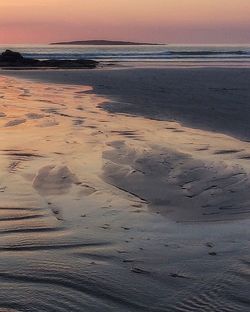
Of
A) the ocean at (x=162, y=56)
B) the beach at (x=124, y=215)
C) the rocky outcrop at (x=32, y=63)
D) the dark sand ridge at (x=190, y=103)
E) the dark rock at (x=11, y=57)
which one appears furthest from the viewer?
the ocean at (x=162, y=56)

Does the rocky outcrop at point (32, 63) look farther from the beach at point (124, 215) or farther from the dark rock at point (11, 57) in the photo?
the beach at point (124, 215)

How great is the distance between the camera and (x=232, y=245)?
454 centimetres

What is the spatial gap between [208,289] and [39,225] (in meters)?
1.87

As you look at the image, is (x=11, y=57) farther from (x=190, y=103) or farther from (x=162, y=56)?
(x=190, y=103)

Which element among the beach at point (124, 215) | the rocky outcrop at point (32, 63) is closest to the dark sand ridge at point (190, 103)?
the beach at point (124, 215)

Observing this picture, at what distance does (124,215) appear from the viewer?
5.36 meters

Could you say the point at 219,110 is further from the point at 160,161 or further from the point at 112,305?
the point at 112,305

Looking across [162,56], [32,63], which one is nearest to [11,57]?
[32,63]

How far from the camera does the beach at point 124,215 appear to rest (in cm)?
363

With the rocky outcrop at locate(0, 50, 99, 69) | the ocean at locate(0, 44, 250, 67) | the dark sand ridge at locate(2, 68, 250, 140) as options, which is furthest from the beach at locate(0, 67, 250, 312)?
the ocean at locate(0, 44, 250, 67)

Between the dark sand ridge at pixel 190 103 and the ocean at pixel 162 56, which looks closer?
the dark sand ridge at pixel 190 103

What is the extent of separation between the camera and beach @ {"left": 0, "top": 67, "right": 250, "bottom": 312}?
363 centimetres

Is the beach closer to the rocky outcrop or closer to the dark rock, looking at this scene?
the rocky outcrop

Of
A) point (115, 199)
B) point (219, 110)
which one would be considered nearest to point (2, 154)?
point (115, 199)
